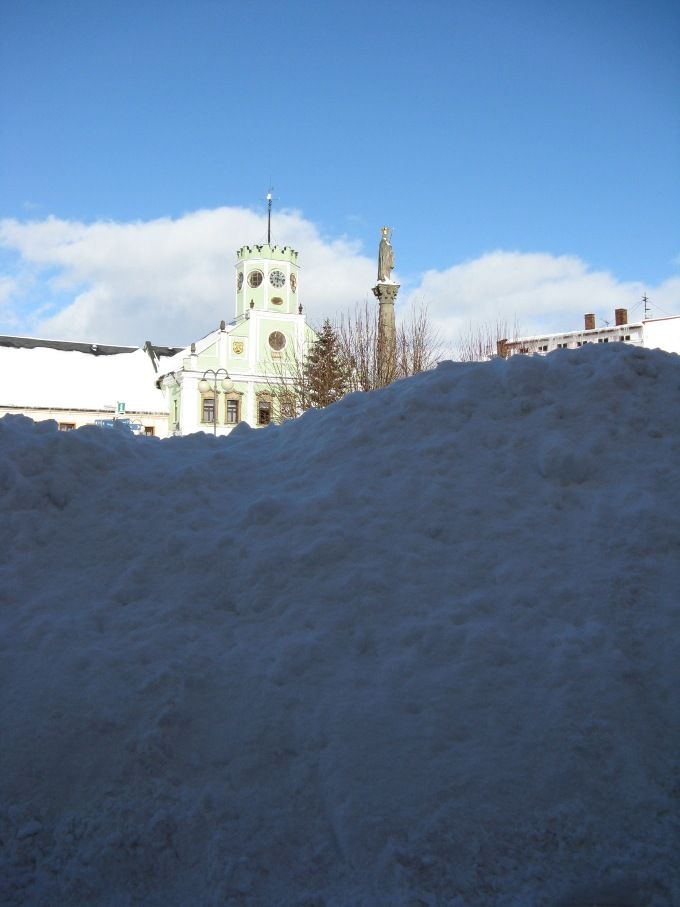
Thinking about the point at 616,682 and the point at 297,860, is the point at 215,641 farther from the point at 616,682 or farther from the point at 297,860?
the point at 616,682

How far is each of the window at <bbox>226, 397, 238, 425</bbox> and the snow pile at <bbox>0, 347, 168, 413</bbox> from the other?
360 cm

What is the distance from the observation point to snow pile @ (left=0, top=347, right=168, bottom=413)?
38.9 metres

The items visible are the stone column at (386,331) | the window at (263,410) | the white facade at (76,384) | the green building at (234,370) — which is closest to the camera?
the stone column at (386,331)

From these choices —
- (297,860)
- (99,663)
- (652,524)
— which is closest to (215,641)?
(99,663)

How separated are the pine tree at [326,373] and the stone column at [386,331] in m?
1.78

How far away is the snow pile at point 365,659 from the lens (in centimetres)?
241

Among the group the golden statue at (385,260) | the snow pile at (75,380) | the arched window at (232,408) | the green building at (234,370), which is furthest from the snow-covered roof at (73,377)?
the golden statue at (385,260)

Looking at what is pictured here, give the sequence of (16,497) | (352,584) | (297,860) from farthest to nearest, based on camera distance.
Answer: (16,497) → (352,584) → (297,860)

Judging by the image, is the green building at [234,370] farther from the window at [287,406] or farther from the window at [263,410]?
the window at [287,406]

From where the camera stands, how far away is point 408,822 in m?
2.47

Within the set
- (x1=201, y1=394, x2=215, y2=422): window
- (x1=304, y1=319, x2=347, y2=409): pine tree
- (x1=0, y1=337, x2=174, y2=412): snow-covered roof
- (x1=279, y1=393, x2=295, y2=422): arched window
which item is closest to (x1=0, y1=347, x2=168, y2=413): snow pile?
(x1=0, y1=337, x2=174, y2=412): snow-covered roof

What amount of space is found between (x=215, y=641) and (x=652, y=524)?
2.23 m

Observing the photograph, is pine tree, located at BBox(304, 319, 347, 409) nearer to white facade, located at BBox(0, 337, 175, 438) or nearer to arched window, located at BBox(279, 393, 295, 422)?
arched window, located at BBox(279, 393, 295, 422)

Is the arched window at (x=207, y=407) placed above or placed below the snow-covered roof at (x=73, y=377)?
below
